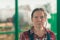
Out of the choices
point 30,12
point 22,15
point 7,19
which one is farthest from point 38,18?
point 7,19

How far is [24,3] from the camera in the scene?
5.13 metres

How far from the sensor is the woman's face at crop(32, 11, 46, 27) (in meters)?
5.14

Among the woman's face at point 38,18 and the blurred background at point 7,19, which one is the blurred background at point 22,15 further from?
the woman's face at point 38,18

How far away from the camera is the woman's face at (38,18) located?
203 inches

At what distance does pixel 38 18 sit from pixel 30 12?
219 millimetres

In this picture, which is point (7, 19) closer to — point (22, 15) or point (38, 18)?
point (22, 15)

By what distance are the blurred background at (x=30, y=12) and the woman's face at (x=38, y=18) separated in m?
0.11

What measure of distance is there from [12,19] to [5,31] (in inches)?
11.8

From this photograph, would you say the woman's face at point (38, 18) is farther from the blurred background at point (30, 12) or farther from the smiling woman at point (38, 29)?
the blurred background at point (30, 12)

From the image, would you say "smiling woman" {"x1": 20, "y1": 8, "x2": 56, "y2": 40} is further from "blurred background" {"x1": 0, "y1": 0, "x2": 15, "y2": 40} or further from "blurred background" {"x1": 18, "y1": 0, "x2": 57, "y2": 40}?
"blurred background" {"x1": 0, "y1": 0, "x2": 15, "y2": 40}

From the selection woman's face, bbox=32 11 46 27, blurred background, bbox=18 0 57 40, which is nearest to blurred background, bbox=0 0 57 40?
blurred background, bbox=18 0 57 40

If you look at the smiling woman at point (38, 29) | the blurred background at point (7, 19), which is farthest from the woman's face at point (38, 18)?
the blurred background at point (7, 19)

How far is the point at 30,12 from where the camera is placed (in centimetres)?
515

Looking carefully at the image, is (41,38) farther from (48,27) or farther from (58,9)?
(58,9)
